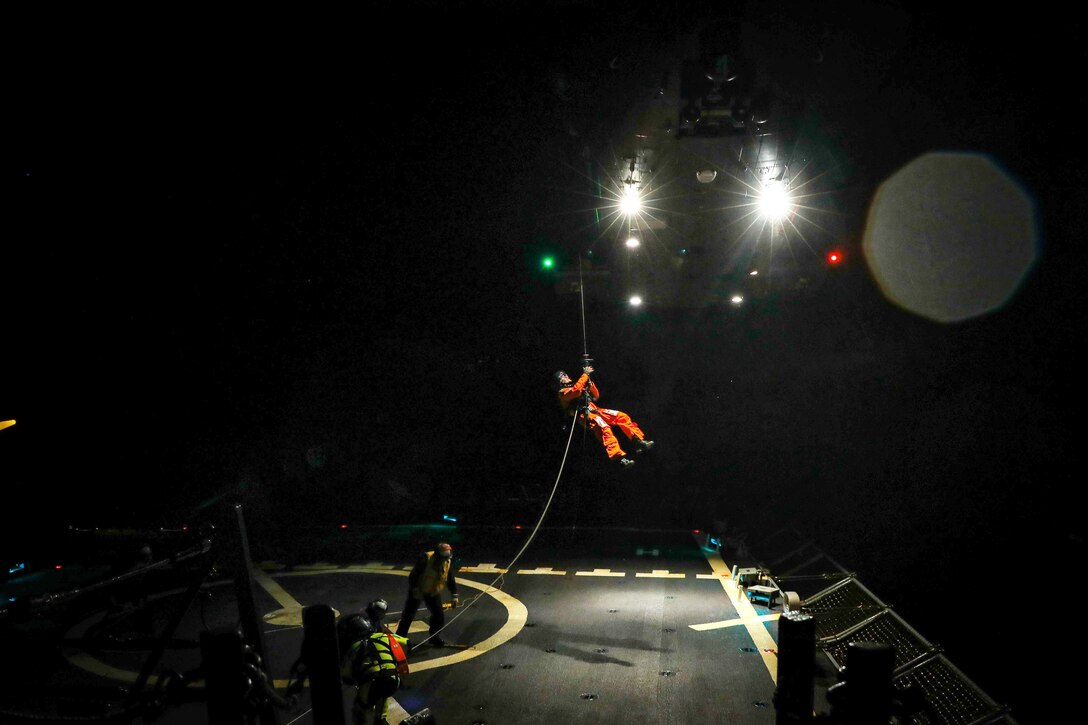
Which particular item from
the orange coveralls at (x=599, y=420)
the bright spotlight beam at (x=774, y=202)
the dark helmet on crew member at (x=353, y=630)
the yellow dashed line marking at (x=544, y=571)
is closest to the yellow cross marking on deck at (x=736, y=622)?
the orange coveralls at (x=599, y=420)

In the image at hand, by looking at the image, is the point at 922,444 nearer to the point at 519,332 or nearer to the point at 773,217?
the point at 773,217

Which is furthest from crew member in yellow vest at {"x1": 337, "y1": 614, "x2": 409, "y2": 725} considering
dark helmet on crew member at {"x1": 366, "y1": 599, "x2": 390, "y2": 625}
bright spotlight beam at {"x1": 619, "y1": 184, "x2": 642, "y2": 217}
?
bright spotlight beam at {"x1": 619, "y1": 184, "x2": 642, "y2": 217}

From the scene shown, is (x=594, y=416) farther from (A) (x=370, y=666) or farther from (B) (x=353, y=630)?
(A) (x=370, y=666)

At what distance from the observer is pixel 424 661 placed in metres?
9.80

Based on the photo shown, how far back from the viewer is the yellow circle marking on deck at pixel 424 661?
31.9 ft

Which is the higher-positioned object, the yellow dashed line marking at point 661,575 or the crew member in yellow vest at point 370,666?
the crew member in yellow vest at point 370,666


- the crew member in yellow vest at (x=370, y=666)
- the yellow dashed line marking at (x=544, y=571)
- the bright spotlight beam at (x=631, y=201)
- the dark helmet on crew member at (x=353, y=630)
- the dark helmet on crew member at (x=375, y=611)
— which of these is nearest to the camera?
the crew member in yellow vest at (x=370, y=666)

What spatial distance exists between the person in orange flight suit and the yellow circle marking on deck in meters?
4.34

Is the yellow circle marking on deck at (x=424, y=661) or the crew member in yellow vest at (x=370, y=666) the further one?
the yellow circle marking on deck at (x=424, y=661)

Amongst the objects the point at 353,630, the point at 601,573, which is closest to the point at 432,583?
the point at 353,630

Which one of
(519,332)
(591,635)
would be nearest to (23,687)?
(591,635)

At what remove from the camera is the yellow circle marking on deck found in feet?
31.9

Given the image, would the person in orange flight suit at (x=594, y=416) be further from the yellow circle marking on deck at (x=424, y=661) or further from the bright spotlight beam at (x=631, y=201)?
the bright spotlight beam at (x=631, y=201)

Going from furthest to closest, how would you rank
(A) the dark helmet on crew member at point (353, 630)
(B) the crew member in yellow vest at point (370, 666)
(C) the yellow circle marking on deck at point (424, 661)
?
(C) the yellow circle marking on deck at point (424, 661), (A) the dark helmet on crew member at point (353, 630), (B) the crew member in yellow vest at point (370, 666)
